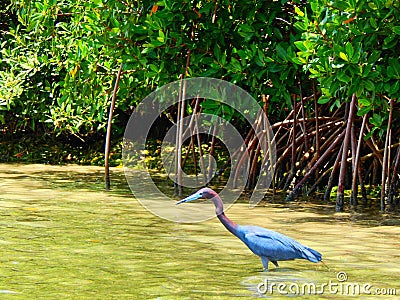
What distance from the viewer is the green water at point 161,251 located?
15.4 ft

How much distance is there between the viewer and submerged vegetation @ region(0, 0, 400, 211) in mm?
6977

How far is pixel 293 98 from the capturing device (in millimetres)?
9281

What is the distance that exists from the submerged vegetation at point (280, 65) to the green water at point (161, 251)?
98cm

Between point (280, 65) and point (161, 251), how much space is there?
2910 mm

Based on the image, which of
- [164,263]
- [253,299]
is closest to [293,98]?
[164,263]

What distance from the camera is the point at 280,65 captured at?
8062 millimetres

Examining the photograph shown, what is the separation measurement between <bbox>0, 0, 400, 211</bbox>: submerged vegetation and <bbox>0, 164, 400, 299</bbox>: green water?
0.98 m

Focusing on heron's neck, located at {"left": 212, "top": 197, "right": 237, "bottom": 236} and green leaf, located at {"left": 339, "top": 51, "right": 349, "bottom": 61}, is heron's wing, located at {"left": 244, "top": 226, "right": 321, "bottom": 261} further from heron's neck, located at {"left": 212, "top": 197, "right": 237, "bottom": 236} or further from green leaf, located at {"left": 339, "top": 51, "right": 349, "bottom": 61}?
green leaf, located at {"left": 339, "top": 51, "right": 349, "bottom": 61}

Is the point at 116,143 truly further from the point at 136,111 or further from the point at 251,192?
the point at 251,192

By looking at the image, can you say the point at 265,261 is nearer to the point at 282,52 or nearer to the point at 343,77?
the point at 343,77

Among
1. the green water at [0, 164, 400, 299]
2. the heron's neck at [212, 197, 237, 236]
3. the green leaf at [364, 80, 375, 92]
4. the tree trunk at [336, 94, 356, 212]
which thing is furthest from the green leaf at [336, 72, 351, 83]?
the heron's neck at [212, 197, 237, 236]

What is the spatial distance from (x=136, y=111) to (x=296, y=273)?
6.70 m

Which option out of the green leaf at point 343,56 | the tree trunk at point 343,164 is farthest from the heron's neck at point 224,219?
the tree trunk at point 343,164

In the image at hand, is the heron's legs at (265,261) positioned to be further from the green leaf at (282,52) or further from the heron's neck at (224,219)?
the green leaf at (282,52)
